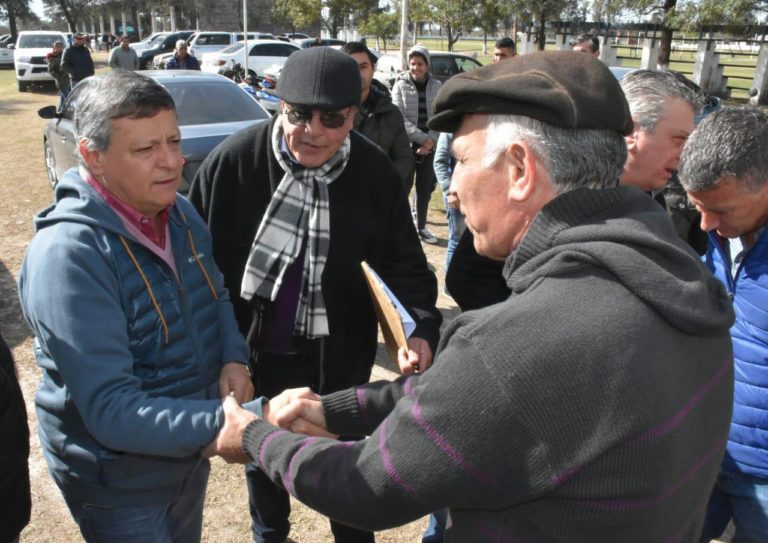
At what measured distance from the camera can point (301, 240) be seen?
2.35 meters

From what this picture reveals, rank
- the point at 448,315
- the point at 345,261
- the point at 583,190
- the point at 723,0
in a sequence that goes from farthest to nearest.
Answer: the point at 723,0 → the point at 448,315 → the point at 345,261 → the point at 583,190

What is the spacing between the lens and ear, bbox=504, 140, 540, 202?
3.84ft

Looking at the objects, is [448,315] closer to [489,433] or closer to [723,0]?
[489,433]

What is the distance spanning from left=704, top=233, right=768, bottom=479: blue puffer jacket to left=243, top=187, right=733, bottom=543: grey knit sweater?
89cm

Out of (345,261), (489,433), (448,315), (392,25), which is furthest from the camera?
(392,25)

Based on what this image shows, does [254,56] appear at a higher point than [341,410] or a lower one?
higher

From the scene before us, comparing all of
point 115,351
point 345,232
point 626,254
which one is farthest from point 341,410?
point 626,254

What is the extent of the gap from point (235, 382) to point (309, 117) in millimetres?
947

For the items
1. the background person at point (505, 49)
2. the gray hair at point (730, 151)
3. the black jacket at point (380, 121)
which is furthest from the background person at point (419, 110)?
the gray hair at point (730, 151)

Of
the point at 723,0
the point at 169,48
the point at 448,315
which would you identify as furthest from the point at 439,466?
the point at 169,48

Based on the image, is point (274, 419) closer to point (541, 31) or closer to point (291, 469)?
point (291, 469)

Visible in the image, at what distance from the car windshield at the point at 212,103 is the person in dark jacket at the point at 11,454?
5667 millimetres

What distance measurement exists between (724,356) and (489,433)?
52 cm

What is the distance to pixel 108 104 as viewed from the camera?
1675mm
